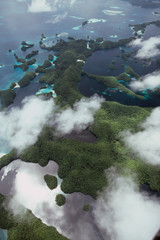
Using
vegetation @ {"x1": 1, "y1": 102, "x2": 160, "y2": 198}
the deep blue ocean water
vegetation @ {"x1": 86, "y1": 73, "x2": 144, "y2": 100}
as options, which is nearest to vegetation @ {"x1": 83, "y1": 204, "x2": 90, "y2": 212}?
vegetation @ {"x1": 1, "y1": 102, "x2": 160, "y2": 198}

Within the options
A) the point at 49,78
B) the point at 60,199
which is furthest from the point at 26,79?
the point at 60,199

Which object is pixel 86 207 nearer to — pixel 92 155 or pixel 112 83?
pixel 92 155

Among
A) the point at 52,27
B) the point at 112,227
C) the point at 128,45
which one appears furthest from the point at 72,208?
the point at 52,27

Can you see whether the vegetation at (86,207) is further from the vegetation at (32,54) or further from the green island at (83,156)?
the vegetation at (32,54)

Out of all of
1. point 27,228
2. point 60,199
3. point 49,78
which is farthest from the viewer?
point 49,78

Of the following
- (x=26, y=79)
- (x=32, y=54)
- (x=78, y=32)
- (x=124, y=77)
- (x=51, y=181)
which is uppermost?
(x=78, y=32)

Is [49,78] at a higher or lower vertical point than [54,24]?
lower

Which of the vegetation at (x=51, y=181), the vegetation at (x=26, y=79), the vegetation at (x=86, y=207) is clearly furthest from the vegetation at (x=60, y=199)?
the vegetation at (x=26, y=79)
